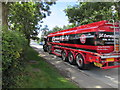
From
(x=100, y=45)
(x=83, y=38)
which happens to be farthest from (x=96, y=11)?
(x=100, y=45)

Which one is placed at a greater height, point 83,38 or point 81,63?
point 83,38

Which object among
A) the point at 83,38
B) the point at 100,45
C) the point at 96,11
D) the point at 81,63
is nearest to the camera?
the point at 100,45

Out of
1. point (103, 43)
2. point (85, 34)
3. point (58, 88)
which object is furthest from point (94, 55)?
point (58, 88)

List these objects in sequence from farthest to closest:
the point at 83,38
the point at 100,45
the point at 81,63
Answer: the point at 81,63 → the point at 83,38 → the point at 100,45

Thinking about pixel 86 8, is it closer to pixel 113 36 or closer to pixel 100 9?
pixel 100 9

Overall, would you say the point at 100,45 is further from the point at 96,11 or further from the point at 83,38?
the point at 96,11

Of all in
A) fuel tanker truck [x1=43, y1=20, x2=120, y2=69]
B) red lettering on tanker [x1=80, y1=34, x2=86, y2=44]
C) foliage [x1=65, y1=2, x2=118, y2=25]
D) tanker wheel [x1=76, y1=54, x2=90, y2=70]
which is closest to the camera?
fuel tanker truck [x1=43, y1=20, x2=120, y2=69]

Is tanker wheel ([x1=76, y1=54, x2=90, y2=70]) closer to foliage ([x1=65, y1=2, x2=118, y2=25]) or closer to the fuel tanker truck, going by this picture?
the fuel tanker truck

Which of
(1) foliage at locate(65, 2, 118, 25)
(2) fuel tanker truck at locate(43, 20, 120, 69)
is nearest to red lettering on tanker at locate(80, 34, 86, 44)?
(2) fuel tanker truck at locate(43, 20, 120, 69)

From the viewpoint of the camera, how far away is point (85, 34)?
636cm

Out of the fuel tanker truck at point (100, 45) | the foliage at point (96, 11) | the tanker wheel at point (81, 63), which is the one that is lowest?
the tanker wheel at point (81, 63)

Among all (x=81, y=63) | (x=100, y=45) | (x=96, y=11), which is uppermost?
(x=96, y=11)

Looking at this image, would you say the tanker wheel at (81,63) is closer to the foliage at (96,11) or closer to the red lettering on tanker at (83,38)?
the red lettering on tanker at (83,38)

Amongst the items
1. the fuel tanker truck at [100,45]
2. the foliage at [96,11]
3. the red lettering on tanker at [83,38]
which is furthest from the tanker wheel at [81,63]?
the foliage at [96,11]
